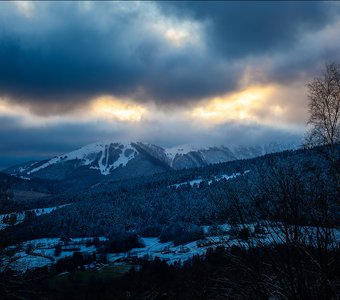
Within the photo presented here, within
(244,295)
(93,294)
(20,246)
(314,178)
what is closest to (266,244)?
(244,295)

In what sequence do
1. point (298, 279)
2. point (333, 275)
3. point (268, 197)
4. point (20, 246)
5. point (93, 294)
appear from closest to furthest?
point (298, 279), point (333, 275), point (268, 197), point (20, 246), point (93, 294)

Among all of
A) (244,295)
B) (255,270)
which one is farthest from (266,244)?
(244,295)

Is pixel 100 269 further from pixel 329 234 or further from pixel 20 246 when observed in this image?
pixel 329 234

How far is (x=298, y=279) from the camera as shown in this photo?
19.0ft

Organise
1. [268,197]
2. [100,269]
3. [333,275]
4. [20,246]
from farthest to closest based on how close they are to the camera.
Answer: [100,269] → [20,246] → [268,197] → [333,275]

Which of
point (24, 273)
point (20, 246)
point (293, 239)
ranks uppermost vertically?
point (293, 239)

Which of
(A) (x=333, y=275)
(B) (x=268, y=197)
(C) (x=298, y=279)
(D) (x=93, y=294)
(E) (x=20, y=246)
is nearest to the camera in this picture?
(C) (x=298, y=279)

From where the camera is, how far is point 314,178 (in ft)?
23.4

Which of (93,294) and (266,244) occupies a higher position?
(266,244)

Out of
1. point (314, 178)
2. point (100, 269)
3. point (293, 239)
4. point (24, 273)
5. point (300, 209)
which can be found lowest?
point (100, 269)

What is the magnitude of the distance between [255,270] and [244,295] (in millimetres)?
458

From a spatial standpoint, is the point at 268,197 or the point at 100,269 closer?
the point at 268,197

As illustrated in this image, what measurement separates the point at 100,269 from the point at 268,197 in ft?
453

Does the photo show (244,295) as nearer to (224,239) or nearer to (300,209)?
(224,239)
